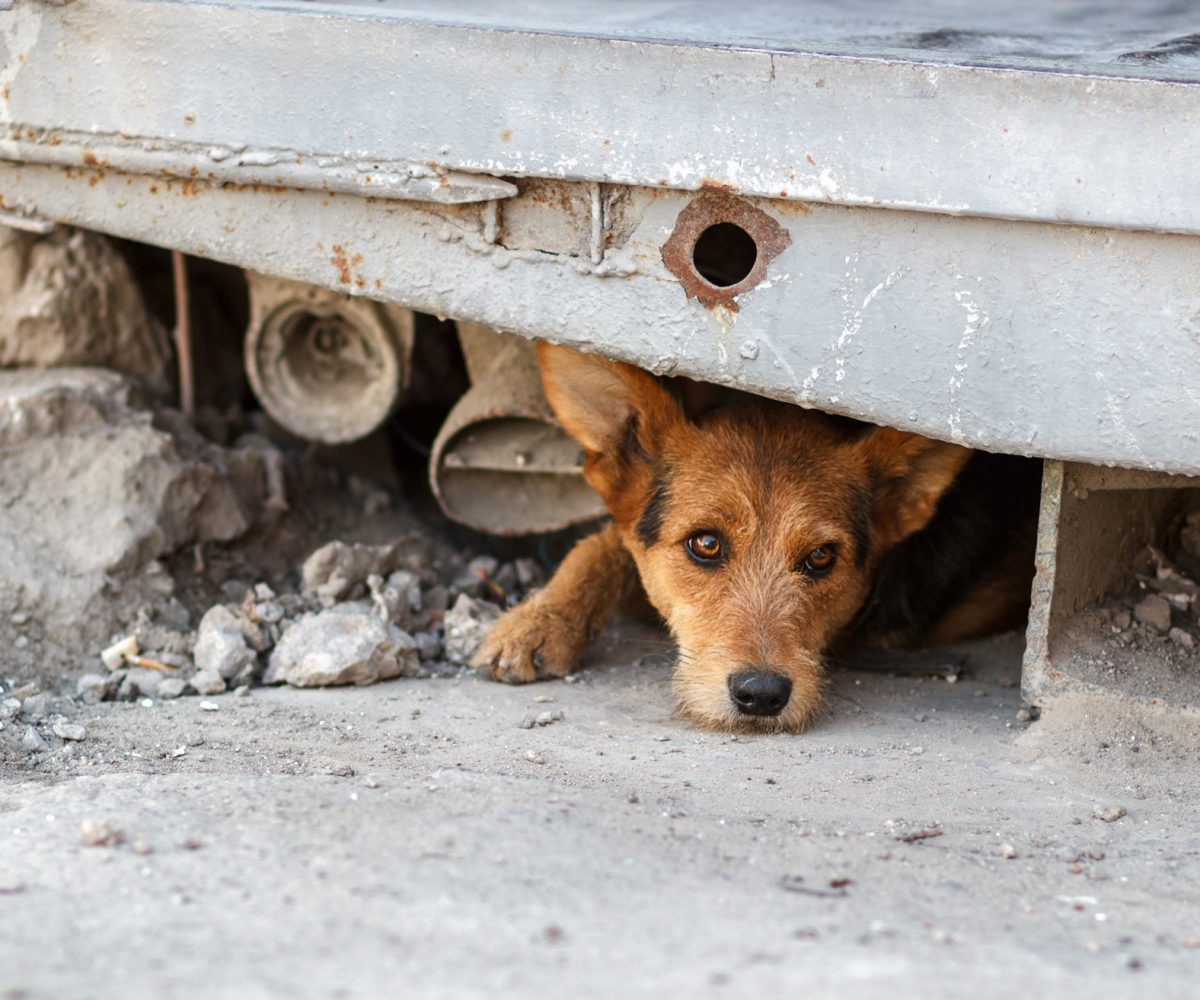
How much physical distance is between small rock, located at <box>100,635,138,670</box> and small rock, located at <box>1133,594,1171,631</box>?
319cm

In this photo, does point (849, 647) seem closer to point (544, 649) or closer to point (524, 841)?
point (544, 649)

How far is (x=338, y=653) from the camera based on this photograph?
4316 millimetres

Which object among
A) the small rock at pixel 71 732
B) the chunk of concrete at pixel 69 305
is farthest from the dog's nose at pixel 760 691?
the chunk of concrete at pixel 69 305

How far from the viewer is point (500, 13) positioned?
13.4 feet

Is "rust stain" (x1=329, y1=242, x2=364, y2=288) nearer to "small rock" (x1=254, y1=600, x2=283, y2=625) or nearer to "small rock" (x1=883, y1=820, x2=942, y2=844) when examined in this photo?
"small rock" (x1=254, y1=600, x2=283, y2=625)

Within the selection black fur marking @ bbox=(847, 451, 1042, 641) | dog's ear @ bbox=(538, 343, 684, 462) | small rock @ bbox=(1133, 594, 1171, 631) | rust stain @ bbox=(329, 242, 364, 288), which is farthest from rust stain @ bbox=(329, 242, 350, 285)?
small rock @ bbox=(1133, 594, 1171, 631)

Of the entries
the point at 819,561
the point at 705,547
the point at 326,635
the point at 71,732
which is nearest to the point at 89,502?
the point at 326,635

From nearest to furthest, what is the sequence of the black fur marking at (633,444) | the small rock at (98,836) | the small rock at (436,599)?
1. the small rock at (98,836)
2. the black fur marking at (633,444)
3. the small rock at (436,599)

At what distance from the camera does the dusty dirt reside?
2271 mm

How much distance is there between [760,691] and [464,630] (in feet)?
4.05

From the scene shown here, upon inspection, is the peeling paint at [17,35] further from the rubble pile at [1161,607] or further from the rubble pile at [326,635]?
the rubble pile at [1161,607]

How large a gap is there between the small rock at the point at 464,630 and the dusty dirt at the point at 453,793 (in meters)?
Result: 0.01

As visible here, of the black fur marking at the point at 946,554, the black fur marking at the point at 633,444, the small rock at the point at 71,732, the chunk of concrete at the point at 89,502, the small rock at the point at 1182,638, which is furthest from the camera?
the black fur marking at the point at 946,554

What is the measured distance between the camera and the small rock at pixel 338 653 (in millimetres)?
4301
